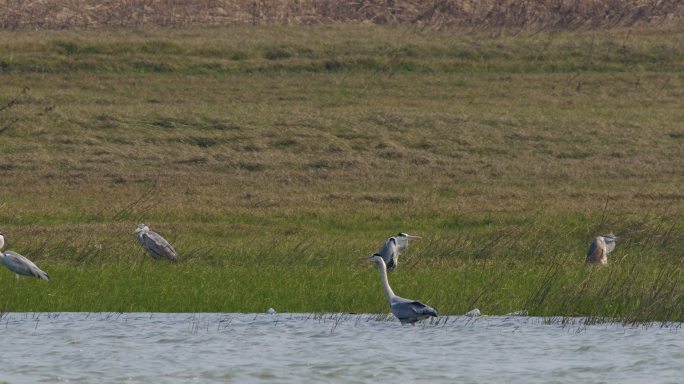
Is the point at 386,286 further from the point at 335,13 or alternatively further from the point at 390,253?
the point at 335,13

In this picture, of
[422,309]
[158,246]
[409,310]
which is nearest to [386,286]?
[409,310]

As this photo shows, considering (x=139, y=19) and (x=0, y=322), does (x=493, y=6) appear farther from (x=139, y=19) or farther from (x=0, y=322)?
(x=0, y=322)

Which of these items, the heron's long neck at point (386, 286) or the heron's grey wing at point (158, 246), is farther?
the heron's grey wing at point (158, 246)

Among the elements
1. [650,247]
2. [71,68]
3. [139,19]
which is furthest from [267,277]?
[139,19]

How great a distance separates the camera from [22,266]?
14555mm

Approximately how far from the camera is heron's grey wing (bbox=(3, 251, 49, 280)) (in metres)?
14.5

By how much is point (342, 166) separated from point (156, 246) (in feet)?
32.8

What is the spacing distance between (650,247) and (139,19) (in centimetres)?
2708

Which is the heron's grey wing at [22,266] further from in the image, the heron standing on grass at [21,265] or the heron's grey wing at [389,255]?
the heron's grey wing at [389,255]

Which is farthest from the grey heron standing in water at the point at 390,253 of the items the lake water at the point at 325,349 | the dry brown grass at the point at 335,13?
the dry brown grass at the point at 335,13

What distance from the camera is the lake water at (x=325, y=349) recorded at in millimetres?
11859

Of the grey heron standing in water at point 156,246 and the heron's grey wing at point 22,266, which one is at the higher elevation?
the heron's grey wing at point 22,266

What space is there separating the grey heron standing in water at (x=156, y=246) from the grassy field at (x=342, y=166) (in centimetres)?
30

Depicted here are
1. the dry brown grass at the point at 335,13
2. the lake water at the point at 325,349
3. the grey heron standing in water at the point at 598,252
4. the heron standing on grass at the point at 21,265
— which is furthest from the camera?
the dry brown grass at the point at 335,13
